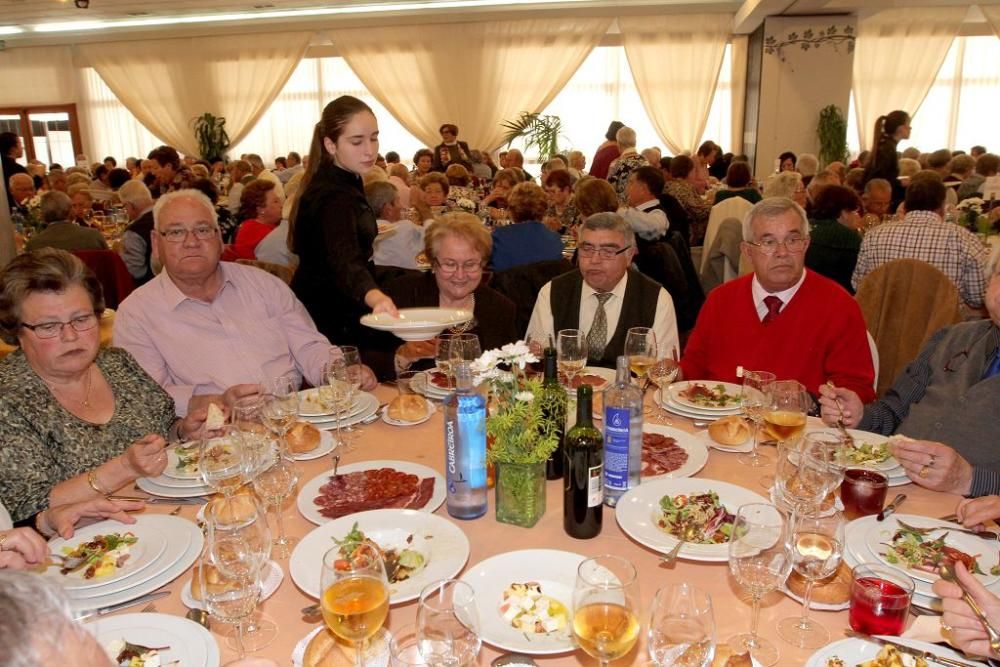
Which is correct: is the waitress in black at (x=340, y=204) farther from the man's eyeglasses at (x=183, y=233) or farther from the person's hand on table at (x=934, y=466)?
the person's hand on table at (x=934, y=466)

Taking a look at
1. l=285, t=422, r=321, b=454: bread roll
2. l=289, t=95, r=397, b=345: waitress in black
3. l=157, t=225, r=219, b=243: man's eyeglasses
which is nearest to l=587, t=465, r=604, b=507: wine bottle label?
l=285, t=422, r=321, b=454: bread roll

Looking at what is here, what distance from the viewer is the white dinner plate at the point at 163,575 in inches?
53.7

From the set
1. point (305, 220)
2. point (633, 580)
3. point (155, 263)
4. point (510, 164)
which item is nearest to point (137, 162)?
point (510, 164)

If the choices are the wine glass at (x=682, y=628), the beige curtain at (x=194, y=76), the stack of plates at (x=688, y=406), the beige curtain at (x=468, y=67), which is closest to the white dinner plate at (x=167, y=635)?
the wine glass at (x=682, y=628)

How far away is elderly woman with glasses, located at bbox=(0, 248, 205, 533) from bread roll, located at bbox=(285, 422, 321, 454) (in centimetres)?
32

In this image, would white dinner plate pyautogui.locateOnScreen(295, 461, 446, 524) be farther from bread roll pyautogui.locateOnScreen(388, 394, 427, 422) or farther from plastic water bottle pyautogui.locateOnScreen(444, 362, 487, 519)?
bread roll pyautogui.locateOnScreen(388, 394, 427, 422)

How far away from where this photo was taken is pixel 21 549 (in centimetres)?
146

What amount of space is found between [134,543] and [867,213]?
657 cm

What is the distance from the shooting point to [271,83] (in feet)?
43.0

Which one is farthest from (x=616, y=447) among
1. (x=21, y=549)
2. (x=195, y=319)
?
(x=195, y=319)

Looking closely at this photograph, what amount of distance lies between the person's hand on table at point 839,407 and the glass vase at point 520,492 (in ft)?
3.33

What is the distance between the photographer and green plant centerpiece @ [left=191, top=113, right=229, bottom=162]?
13.4 metres

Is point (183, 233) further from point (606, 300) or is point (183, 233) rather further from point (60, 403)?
point (606, 300)

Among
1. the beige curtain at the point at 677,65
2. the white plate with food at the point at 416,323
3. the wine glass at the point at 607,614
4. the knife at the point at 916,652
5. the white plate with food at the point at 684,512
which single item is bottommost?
the knife at the point at 916,652
